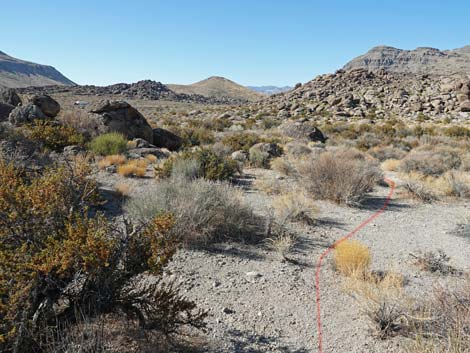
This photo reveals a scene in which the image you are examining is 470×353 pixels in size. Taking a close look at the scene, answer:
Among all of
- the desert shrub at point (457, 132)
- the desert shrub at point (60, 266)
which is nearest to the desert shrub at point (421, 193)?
the desert shrub at point (60, 266)

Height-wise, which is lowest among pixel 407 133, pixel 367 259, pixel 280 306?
pixel 280 306

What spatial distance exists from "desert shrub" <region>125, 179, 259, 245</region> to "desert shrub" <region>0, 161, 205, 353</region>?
90.2 inches

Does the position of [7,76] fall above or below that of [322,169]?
above

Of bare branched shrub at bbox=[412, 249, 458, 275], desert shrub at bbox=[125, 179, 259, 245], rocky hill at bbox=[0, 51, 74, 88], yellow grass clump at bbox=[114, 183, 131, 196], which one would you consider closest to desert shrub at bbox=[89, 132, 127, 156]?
yellow grass clump at bbox=[114, 183, 131, 196]

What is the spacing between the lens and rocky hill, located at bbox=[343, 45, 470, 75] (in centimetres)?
10459

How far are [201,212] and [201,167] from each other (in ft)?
13.4

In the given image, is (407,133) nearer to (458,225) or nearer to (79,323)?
(458,225)

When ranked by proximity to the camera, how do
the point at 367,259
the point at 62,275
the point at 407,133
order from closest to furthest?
the point at 62,275 < the point at 367,259 < the point at 407,133

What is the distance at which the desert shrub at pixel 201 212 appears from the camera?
5.69m

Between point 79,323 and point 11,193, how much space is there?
4.03ft

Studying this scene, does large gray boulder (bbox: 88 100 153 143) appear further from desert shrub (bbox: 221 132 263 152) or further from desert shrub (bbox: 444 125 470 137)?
desert shrub (bbox: 444 125 470 137)

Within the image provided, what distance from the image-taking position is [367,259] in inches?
196

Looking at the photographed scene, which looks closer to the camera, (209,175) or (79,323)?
(79,323)

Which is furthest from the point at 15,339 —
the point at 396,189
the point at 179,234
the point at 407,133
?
the point at 407,133
